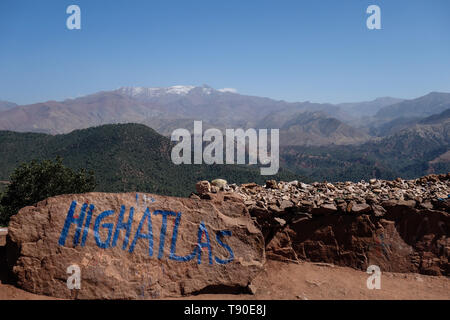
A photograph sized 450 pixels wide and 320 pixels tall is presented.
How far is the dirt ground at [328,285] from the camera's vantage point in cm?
789

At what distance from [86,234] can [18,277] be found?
1.72m

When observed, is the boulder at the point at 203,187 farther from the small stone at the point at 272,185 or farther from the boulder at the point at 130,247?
the boulder at the point at 130,247

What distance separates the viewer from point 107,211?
789 cm

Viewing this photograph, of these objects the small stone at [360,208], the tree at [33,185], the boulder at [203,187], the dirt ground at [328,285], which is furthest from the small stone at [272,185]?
the tree at [33,185]

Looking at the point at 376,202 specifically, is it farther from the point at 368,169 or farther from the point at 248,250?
the point at 368,169

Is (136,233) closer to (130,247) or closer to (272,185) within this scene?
(130,247)

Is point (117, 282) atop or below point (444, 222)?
below

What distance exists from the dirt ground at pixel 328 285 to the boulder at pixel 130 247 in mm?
489

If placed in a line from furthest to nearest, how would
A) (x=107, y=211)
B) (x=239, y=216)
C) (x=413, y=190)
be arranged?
(x=413, y=190) < (x=239, y=216) < (x=107, y=211)

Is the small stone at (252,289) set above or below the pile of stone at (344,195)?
below

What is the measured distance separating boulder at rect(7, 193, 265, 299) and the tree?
19975 mm

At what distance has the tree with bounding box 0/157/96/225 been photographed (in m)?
25.0

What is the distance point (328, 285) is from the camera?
333 inches

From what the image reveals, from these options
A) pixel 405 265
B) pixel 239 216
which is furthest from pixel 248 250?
pixel 405 265
